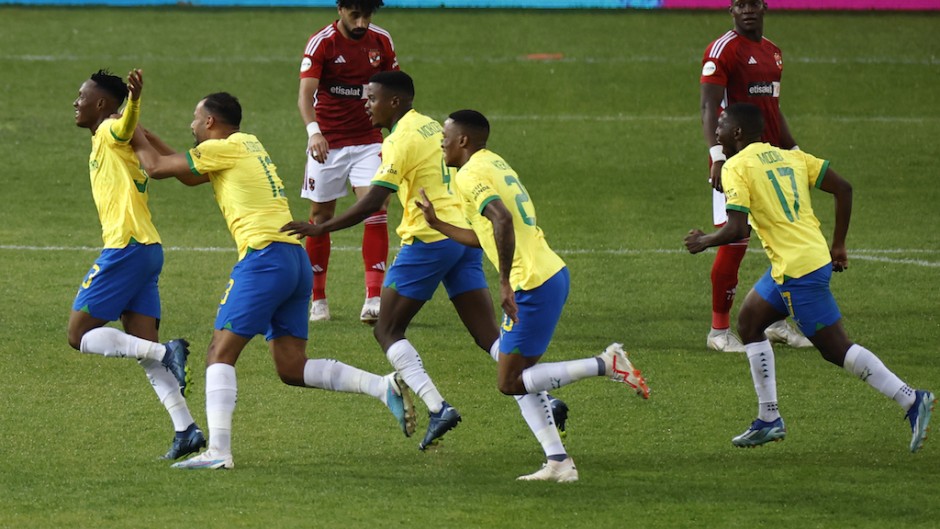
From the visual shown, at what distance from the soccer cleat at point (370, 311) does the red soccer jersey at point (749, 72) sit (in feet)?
9.83

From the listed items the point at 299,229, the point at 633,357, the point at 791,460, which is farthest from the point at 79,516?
the point at 633,357

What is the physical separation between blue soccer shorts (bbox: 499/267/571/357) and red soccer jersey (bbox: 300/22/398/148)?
4.50 meters

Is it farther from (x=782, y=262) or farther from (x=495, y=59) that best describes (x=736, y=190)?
(x=495, y=59)

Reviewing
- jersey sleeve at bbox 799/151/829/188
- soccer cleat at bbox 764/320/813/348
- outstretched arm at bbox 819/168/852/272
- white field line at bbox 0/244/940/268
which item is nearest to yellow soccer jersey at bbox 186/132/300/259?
Result: jersey sleeve at bbox 799/151/829/188

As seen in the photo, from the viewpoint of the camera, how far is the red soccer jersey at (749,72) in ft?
35.1

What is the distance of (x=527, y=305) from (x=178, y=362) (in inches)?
76.1

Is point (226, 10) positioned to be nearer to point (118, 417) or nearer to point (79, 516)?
point (118, 417)

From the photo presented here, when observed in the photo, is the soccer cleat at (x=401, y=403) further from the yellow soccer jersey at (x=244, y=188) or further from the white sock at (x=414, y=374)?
the yellow soccer jersey at (x=244, y=188)

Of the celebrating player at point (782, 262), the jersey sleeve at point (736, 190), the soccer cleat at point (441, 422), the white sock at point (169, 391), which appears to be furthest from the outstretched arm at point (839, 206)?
the white sock at point (169, 391)

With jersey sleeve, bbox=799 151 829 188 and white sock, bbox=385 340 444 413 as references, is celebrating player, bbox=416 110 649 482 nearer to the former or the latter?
white sock, bbox=385 340 444 413

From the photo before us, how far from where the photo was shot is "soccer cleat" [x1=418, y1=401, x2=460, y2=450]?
7.93 meters

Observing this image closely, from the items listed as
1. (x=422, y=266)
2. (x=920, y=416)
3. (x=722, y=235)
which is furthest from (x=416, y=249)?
(x=920, y=416)

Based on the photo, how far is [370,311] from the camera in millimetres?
11406

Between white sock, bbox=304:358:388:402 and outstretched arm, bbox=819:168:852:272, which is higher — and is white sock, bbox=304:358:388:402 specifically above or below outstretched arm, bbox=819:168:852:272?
below
